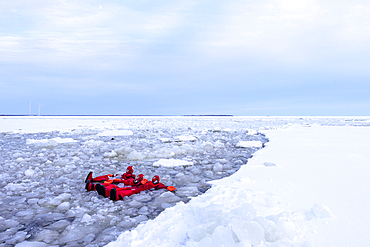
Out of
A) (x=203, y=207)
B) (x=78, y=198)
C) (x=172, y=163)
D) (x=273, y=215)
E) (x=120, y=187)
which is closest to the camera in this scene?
(x=273, y=215)

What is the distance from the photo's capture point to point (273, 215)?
1716 mm

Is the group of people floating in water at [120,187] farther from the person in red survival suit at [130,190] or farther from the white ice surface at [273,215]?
the white ice surface at [273,215]

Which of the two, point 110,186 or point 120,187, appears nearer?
point 110,186

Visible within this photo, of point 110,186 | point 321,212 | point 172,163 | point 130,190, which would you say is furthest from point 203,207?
point 172,163

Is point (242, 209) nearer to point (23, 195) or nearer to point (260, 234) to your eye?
point (260, 234)

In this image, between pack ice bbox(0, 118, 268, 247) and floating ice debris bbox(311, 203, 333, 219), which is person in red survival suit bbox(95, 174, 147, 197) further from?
floating ice debris bbox(311, 203, 333, 219)

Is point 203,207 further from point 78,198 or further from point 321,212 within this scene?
point 78,198

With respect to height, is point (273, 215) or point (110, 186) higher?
point (273, 215)

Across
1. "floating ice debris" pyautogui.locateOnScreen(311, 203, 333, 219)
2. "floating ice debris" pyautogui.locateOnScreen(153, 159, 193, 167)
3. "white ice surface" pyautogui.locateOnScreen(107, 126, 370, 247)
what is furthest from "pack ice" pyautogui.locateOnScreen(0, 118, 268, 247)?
"floating ice debris" pyautogui.locateOnScreen(311, 203, 333, 219)

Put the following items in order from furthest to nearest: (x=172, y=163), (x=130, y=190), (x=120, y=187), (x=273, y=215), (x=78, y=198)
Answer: (x=172, y=163) → (x=120, y=187) → (x=130, y=190) → (x=78, y=198) → (x=273, y=215)

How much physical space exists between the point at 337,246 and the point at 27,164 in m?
4.69

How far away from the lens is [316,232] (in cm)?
155

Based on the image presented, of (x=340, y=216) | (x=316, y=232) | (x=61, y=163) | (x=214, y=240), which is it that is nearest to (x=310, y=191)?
(x=340, y=216)

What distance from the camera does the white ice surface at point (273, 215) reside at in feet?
4.72
